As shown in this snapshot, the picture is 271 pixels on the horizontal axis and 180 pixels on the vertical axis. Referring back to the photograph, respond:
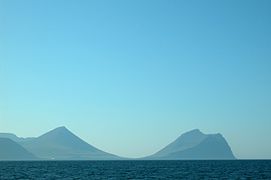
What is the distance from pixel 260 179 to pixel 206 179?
1037cm

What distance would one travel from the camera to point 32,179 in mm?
87812

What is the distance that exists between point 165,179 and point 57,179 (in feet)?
70.3

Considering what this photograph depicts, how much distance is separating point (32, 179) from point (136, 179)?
2047cm

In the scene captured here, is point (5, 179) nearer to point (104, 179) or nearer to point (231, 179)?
point (104, 179)

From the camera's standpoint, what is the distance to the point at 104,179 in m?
88.9

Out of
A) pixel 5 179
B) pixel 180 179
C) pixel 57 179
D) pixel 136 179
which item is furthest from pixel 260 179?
pixel 5 179

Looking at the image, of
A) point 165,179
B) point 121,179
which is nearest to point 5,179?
point 121,179

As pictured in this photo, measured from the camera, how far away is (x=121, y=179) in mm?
88312

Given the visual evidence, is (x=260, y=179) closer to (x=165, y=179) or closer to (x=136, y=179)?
(x=165, y=179)

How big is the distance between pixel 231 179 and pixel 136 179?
1934 centimetres

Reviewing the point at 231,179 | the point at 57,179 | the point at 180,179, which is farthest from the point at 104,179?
the point at 231,179

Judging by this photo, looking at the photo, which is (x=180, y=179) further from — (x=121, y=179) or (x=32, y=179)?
(x=32, y=179)

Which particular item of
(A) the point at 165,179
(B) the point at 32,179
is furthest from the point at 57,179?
(A) the point at 165,179

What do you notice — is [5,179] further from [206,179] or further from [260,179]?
[260,179]
